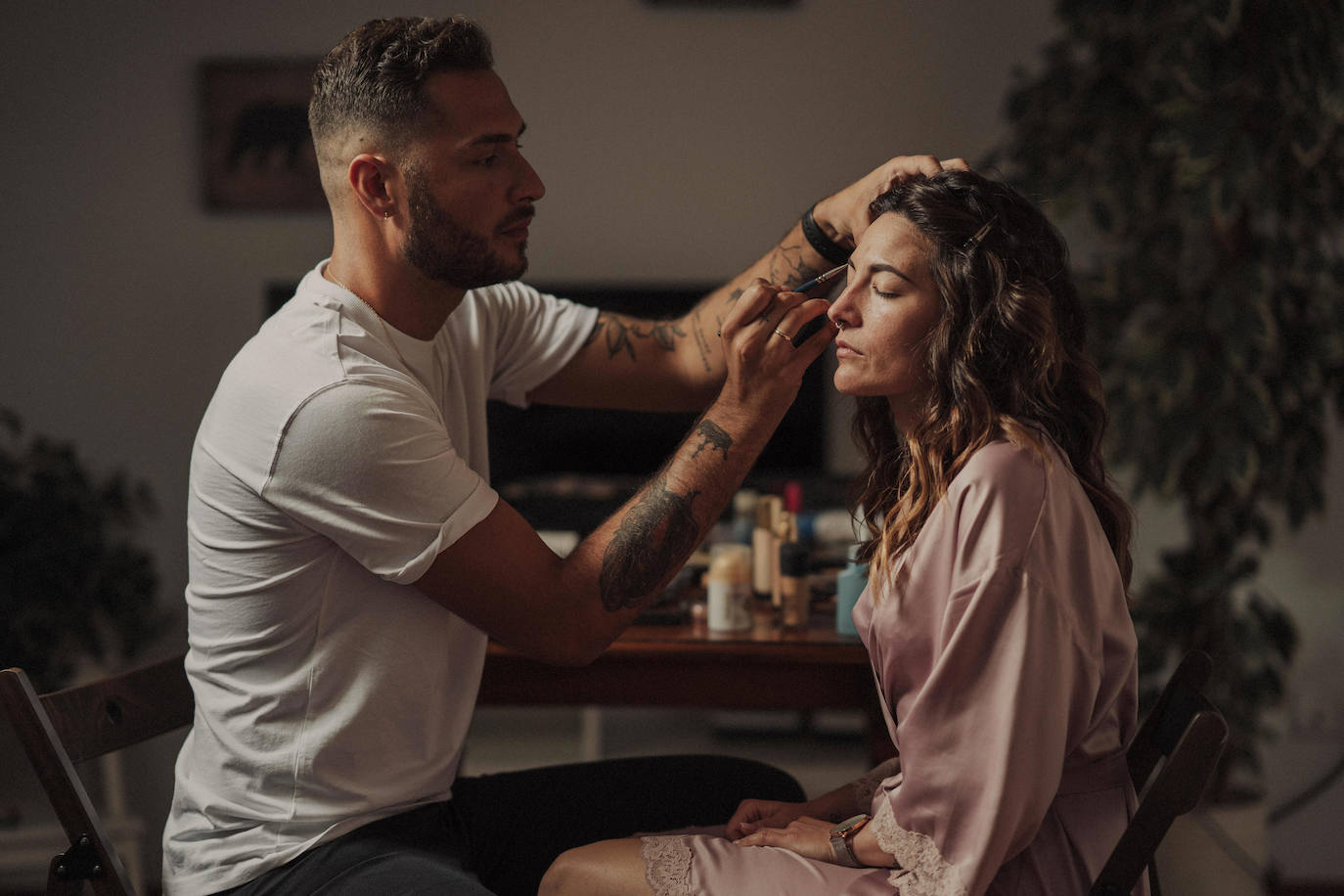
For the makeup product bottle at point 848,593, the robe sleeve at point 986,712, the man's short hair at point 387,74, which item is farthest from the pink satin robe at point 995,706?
the man's short hair at point 387,74

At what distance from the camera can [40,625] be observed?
287 centimetres

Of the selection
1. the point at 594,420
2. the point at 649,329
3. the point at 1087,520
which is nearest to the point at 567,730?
the point at 594,420

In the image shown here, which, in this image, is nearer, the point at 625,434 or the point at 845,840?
the point at 845,840

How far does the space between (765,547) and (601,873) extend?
89 cm

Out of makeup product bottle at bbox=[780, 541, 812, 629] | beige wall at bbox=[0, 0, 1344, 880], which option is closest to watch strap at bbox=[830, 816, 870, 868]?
makeup product bottle at bbox=[780, 541, 812, 629]

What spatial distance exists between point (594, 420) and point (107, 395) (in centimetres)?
154

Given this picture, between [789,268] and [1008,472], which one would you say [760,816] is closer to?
[1008,472]

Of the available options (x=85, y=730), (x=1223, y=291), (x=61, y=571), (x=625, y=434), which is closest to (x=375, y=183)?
(x=85, y=730)

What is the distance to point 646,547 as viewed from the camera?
1.34 m

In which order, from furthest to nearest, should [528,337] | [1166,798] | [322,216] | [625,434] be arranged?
[322,216] < [625,434] < [528,337] < [1166,798]

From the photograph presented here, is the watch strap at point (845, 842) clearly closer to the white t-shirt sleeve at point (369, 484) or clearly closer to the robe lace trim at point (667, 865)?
the robe lace trim at point (667, 865)

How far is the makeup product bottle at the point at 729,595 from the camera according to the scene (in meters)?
1.78

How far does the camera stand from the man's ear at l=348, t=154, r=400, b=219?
1.37 metres

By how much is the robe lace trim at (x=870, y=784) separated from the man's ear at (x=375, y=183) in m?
0.83
